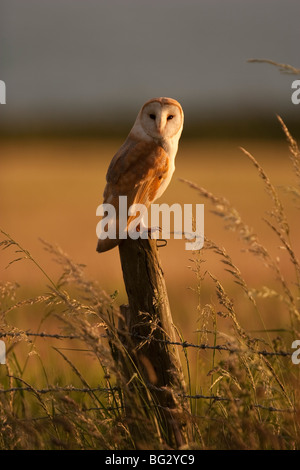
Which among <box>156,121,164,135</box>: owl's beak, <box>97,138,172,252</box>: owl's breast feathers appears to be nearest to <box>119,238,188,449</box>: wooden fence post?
<box>97,138,172,252</box>: owl's breast feathers

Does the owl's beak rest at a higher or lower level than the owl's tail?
higher

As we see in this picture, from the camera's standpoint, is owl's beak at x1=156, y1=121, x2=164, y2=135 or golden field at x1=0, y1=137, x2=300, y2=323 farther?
golden field at x1=0, y1=137, x2=300, y2=323

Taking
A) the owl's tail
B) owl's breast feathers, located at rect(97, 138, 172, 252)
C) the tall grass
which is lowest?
the tall grass

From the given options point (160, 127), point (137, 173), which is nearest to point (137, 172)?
point (137, 173)

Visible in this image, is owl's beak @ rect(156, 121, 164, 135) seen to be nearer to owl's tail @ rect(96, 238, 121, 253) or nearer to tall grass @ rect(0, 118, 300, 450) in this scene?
owl's tail @ rect(96, 238, 121, 253)

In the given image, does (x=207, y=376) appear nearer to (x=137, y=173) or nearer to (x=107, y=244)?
(x=107, y=244)

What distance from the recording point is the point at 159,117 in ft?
13.1

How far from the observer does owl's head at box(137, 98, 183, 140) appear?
13.1 feet

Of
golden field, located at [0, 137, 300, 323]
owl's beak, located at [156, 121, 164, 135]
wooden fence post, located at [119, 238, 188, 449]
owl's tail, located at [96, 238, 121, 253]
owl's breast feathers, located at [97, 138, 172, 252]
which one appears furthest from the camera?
golden field, located at [0, 137, 300, 323]

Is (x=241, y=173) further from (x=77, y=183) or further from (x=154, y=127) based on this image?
(x=154, y=127)

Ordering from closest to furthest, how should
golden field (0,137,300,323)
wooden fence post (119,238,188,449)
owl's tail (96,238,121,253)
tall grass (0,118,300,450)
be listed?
tall grass (0,118,300,450) < wooden fence post (119,238,188,449) < owl's tail (96,238,121,253) < golden field (0,137,300,323)

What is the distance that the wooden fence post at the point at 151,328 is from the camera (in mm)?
2809

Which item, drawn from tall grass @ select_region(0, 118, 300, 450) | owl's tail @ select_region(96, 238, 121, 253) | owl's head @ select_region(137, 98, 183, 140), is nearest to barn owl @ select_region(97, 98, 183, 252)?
owl's head @ select_region(137, 98, 183, 140)

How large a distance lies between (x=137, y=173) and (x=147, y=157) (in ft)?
0.52
